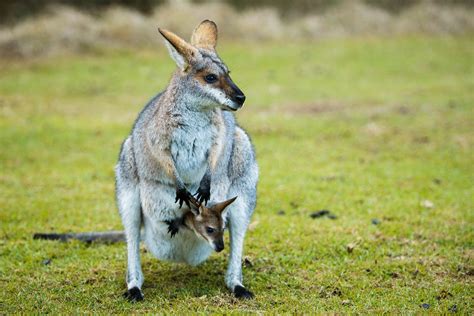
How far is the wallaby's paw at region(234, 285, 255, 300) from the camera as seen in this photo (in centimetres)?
457

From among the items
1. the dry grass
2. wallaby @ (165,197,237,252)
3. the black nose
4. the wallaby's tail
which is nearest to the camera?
the black nose

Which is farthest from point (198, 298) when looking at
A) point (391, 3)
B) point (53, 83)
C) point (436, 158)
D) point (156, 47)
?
point (391, 3)

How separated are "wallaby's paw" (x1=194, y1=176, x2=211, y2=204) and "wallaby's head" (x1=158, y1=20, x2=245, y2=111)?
20.0 inches

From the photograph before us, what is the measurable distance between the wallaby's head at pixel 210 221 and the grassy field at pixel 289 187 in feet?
1.57

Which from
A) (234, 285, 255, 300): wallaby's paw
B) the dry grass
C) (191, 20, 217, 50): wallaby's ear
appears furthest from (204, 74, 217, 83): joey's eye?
the dry grass

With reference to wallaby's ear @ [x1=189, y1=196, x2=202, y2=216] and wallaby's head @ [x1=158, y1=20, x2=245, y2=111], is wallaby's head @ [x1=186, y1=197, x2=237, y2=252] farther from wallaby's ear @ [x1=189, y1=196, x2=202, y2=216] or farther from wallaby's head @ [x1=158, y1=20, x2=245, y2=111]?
wallaby's head @ [x1=158, y1=20, x2=245, y2=111]

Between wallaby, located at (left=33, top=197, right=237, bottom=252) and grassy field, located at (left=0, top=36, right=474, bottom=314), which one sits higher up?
wallaby, located at (left=33, top=197, right=237, bottom=252)

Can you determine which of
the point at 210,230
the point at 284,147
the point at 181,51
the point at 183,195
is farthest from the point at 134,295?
the point at 284,147

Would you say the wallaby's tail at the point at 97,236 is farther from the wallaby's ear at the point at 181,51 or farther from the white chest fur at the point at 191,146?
the wallaby's ear at the point at 181,51

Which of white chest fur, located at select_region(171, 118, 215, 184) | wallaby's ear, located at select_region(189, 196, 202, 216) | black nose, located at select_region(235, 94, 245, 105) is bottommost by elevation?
wallaby's ear, located at select_region(189, 196, 202, 216)

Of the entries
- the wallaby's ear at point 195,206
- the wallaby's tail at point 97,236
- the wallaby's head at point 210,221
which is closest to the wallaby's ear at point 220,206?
the wallaby's head at point 210,221

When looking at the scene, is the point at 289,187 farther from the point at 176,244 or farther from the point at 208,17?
the point at 208,17

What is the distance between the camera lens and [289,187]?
800 centimetres

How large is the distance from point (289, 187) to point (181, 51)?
3.91 m
